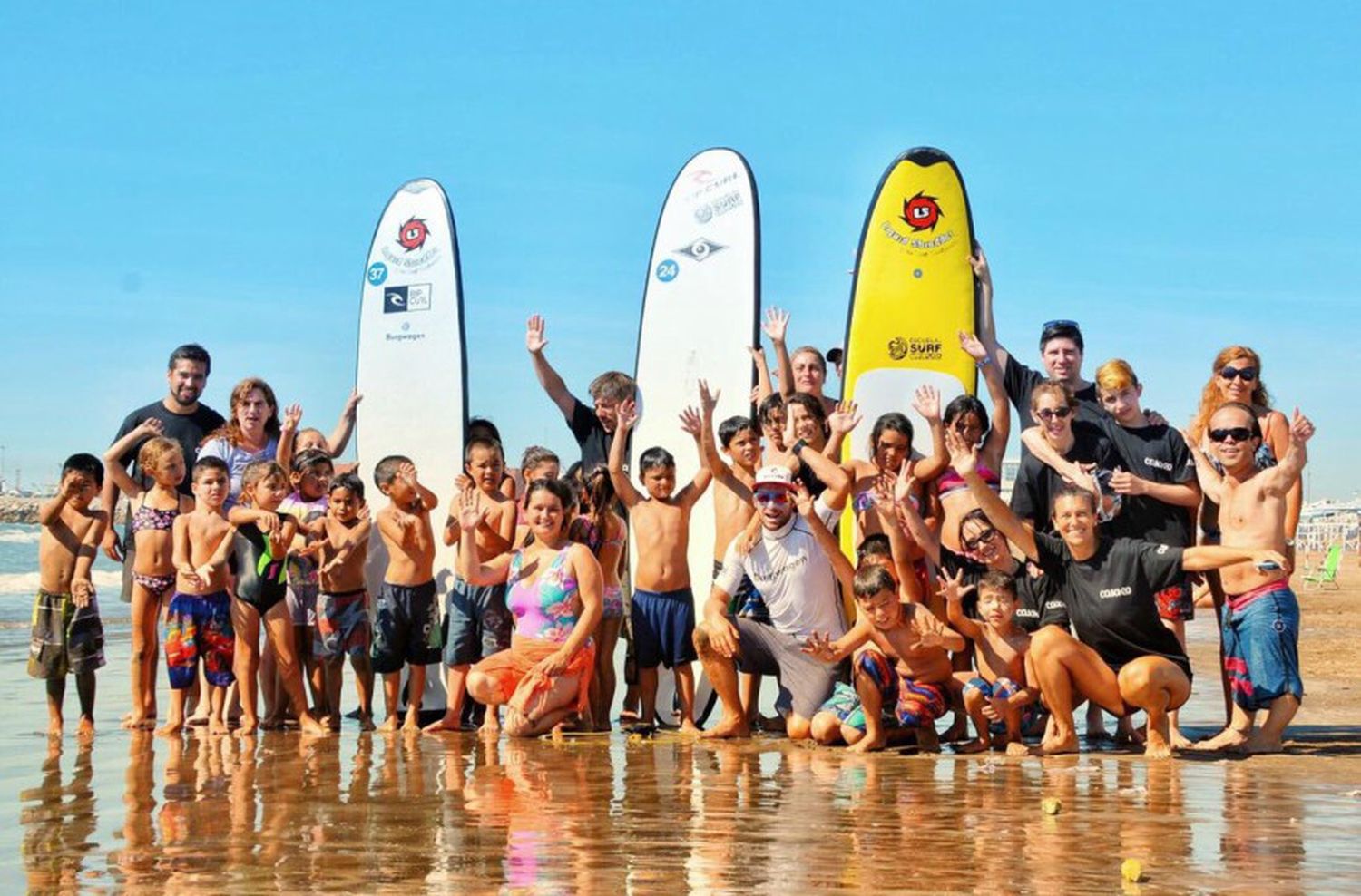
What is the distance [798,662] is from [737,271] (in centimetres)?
291

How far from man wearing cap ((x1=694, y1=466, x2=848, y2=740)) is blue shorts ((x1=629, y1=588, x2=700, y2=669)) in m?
0.46

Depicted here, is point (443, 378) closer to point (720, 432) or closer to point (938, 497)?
point (720, 432)

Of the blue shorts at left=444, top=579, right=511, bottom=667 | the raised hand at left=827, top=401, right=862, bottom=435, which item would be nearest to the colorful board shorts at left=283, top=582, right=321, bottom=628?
the blue shorts at left=444, top=579, right=511, bottom=667

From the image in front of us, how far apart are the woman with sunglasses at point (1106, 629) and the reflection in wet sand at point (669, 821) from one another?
0.24 meters

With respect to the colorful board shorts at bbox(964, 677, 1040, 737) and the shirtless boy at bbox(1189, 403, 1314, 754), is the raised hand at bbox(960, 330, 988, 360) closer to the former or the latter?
the shirtless boy at bbox(1189, 403, 1314, 754)

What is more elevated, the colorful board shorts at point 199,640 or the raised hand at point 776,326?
the raised hand at point 776,326

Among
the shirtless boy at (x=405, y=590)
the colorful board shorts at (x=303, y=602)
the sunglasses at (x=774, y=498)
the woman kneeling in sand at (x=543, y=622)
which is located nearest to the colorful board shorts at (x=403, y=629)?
the shirtless boy at (x=405, y=590)

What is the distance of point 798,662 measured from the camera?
7211mm

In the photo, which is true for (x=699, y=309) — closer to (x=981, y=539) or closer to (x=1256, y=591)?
(x=981, y=539)

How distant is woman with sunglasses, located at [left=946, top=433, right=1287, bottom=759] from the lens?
21.0 ft

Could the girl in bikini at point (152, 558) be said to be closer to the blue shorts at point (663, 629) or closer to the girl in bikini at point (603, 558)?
the girl in bikini at point (603, 558)

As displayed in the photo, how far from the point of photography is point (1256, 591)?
6633 mm

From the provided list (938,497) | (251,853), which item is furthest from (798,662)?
(251,853)

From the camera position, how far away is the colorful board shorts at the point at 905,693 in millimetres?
6789
